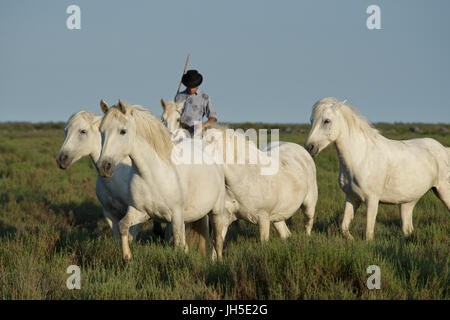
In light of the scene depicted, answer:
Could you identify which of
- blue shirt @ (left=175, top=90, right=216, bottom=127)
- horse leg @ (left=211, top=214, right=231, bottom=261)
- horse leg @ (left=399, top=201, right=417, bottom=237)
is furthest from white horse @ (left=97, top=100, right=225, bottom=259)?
horse leg @ (left=399, top=201, right=417, bottom=237)

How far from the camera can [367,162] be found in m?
7.06

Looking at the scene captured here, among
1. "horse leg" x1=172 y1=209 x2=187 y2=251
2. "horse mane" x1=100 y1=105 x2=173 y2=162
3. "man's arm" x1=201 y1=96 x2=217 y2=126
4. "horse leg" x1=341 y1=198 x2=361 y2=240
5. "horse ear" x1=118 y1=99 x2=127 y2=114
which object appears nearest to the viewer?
"horse ear" x1=118 y1=99 x2=127 y2=114

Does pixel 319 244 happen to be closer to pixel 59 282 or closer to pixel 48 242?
pixel 59 282

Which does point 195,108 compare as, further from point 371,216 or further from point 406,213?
point 406,213

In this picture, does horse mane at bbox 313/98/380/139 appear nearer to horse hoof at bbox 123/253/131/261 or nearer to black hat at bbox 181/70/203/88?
black hat at bbox 181/70/203/88

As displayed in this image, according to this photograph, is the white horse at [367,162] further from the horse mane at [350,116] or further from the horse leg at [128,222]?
the horse leg at [128,222]

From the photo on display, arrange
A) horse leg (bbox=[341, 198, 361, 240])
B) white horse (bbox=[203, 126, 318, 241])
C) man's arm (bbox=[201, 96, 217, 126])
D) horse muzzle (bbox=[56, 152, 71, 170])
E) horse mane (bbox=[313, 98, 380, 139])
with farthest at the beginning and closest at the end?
1. man's arm (bbox=[201, 96, 217, 126])
2. horse leg (bbox=[341, 198, 361, 240])
3. horse mane (bbox=[313, 98, 380, 139])
4. white horse (bbox=[203, 126, 318, 241])
5. horse muzzle (bbox=[56, 152, 71, 170])

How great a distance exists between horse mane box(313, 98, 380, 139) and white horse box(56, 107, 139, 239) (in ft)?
9.69

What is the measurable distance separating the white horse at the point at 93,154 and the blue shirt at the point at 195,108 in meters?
1.56

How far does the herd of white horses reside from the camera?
5.37 metres

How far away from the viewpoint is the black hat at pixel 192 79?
8227 mm
